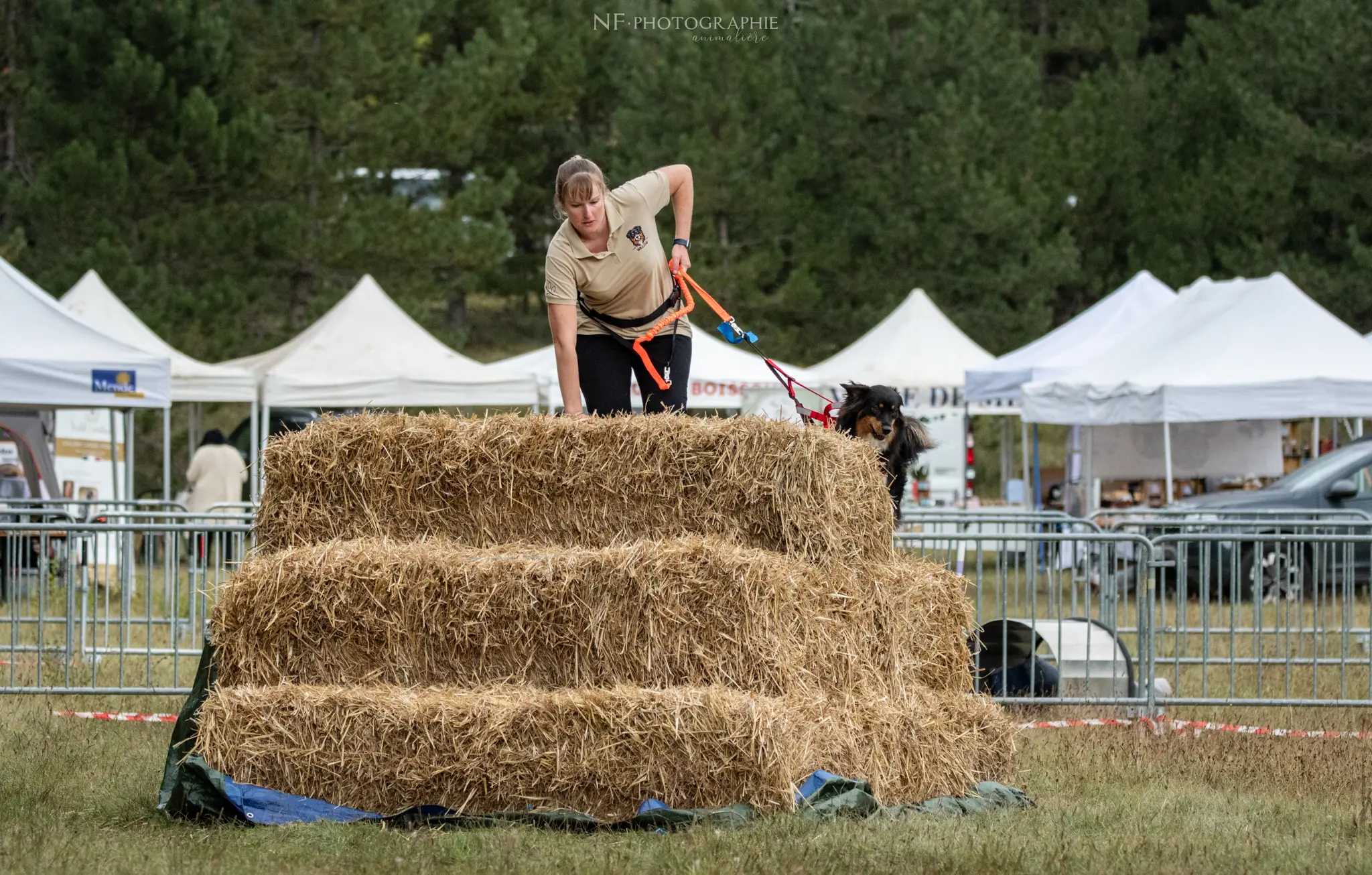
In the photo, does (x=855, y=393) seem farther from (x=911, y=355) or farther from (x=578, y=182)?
(x=911, y=355)

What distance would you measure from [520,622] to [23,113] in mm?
23487

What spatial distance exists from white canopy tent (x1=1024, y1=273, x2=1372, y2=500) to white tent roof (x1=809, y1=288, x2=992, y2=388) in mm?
3586

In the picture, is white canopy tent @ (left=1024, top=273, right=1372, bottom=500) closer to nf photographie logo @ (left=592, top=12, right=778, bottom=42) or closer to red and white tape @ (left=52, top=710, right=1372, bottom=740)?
red and white tape @ (left=52, top=710, right=1372, bottom=740)

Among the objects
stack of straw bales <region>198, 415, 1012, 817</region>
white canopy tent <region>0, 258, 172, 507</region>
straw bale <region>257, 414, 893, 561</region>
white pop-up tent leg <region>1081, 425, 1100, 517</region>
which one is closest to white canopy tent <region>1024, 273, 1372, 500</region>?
white pop-up tent leg <region>1081, 425, 1100, 517</region>

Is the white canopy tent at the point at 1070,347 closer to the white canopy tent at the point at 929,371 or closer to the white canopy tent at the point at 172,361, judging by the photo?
the white canopy tent at the point at 929,371

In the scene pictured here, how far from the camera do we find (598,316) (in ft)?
22.7

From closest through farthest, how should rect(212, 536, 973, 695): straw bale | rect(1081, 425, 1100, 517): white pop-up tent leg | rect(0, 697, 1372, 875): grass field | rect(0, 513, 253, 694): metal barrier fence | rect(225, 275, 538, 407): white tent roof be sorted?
rect(0, 697, 1372, 875): grass field → rect(212, 536, 973, 695): straw bale → rect(0, 513, 253, 694): metal barrier fence → rect(225, 275, 538, 407): white tent roof → rect(1081, 425, 1100, 517): white pop-up tent leg

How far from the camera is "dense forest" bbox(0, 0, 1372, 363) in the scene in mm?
26094

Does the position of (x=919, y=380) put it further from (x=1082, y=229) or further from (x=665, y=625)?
(x=665, y=625)

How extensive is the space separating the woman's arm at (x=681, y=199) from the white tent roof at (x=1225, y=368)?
1067 cm

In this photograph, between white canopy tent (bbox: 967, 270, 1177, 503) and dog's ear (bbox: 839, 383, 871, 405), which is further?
white canopy tent (bbox: 967, 270, 1177, 503)

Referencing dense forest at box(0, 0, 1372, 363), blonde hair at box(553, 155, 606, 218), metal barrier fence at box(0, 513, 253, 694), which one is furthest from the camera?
dense forest at box(0, 0, 1372, 363)

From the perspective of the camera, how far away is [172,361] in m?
18.5

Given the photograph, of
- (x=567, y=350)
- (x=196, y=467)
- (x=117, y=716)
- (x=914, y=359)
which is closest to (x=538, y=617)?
(x=567, y=350)
